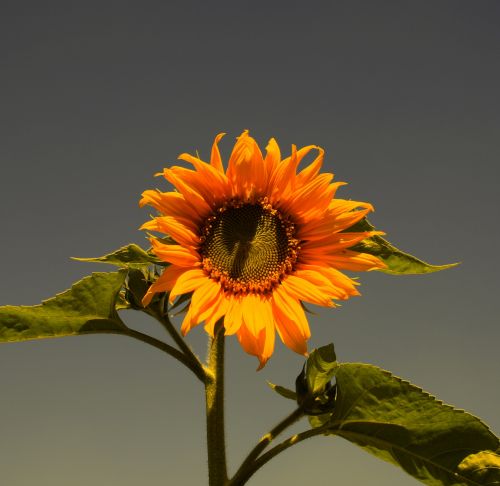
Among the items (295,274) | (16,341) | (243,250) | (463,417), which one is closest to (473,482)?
(463,417)

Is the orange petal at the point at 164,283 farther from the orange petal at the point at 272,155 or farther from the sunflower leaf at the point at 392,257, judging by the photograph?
the sunflower leaf at the point at 392,257

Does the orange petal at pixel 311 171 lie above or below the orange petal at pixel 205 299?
above

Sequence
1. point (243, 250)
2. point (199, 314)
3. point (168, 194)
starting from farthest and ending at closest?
1. point (243, 250)
2. point (168, 194)
3. point (199, 314)

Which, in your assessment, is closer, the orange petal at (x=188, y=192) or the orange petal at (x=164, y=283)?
the orange petal at (x=164, y=283)

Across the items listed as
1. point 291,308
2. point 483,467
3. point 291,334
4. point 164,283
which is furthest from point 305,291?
point 483,467

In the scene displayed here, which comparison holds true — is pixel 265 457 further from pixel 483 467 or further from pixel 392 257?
pixel 392 257

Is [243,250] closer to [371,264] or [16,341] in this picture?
[371,264]

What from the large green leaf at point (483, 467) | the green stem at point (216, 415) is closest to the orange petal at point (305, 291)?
the green stem at point (216, 415)

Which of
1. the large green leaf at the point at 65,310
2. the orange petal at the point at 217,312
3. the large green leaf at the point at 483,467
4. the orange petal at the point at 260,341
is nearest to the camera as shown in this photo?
the orange petal at the point at 260,341
